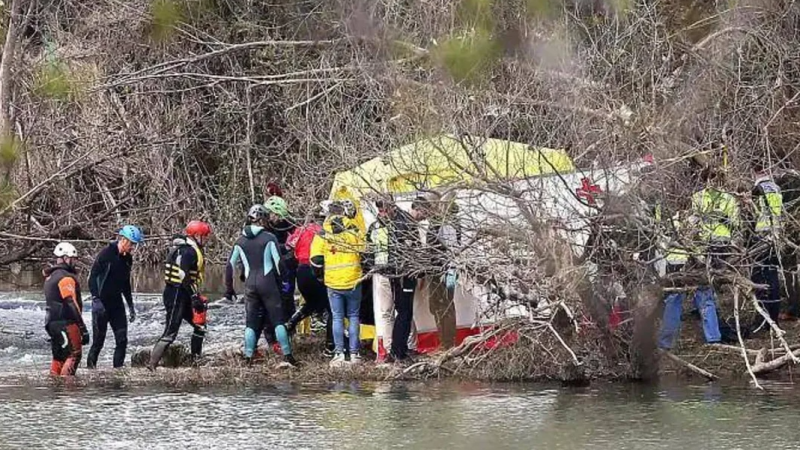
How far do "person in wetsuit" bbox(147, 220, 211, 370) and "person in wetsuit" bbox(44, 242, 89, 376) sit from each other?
0.80 metres

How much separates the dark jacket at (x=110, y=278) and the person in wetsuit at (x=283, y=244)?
5.26 feet

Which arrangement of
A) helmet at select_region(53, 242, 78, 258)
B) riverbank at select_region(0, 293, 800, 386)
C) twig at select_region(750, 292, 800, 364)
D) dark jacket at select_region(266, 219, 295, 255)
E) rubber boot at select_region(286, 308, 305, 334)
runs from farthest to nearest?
dark jacket at select_region(266, 219, 295, 255) < rubber boot at select_region(286, 308, 305, 334) < helmet at select_region(53, 242, 78, 258) < riverbank at select_region(0, 293, 800, 386) < twig at select_region(750, 292, 800, 364)

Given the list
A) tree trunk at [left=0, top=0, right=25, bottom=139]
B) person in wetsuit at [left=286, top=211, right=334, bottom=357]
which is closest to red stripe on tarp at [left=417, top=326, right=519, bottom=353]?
person in wetsuit at [left=286, top=211, right=334, bottom=357]

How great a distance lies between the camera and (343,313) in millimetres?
14227

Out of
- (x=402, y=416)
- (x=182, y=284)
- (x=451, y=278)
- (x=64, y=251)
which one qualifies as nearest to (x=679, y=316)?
(x=451, y=278)

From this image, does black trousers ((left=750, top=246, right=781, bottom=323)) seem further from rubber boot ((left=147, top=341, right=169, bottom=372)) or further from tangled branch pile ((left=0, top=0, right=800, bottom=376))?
rubber boot ((left=147, top=341, right=169, bottom=372))

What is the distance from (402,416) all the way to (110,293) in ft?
16.0

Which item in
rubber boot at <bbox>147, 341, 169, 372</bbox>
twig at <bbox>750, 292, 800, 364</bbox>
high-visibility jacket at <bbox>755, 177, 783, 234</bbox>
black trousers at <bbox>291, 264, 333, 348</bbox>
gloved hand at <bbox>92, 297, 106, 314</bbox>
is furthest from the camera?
black trousers at <bbox>291, 264, 333, 348</bbox>

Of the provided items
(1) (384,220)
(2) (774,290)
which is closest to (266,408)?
(1) (384,220)

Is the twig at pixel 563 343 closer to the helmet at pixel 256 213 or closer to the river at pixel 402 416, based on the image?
the river at pixel 402 416

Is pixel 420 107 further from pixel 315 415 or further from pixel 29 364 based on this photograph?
pixel 29 364

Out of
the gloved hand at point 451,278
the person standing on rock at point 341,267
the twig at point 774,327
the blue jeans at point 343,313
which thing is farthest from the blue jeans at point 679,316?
the blue jeans at point 343,313

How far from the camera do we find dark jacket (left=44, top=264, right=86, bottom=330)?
13.8 metres

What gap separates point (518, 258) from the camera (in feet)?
41.1
